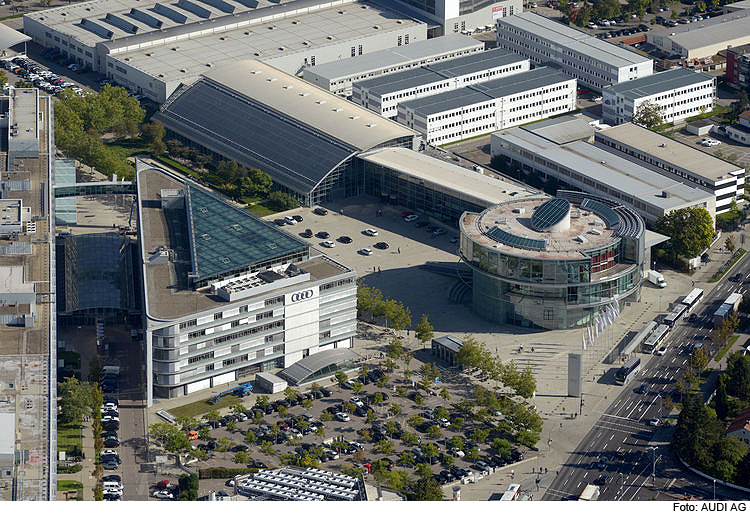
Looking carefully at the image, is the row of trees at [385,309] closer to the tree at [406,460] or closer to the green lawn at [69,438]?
the tree at [406,460]

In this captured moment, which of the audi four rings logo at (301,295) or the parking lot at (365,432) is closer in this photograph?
the parking lot at (365,432)

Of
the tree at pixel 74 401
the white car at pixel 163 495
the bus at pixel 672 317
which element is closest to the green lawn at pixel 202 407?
the tree at pixel 74 401

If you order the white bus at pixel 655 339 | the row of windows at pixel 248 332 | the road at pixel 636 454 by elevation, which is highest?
the row of windows at pixel 248 332

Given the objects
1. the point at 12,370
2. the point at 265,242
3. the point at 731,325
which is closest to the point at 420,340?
the point at 265,242

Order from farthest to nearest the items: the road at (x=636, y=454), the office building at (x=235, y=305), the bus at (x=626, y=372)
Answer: the bus at (x=626, y=372), the office building at (x=235, y=305), the road at (x=636, y=454)

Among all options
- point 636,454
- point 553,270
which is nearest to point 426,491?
point 636,454

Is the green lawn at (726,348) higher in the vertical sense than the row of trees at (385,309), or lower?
lower

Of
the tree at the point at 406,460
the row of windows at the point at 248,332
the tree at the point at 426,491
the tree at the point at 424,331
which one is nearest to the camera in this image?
the tree at the point at 426,491

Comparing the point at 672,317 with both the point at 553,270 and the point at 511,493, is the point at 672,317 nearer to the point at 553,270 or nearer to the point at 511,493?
the point at 553,270
